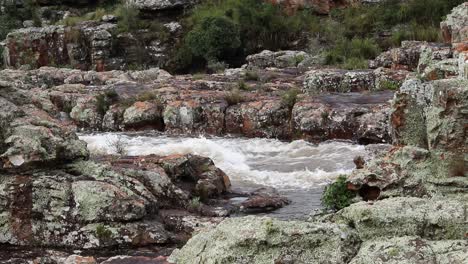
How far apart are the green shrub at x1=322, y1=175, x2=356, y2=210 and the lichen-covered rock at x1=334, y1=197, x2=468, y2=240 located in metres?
2.38

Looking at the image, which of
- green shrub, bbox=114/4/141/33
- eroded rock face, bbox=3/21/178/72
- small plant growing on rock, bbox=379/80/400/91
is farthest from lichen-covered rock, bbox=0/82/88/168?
green shrub, bbox=114/4/141/33

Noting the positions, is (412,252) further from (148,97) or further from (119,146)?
(148,97)

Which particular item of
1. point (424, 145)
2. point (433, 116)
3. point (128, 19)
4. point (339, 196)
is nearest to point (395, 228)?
point (433, 116)

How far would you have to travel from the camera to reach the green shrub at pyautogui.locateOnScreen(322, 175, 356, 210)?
7594 millimetres

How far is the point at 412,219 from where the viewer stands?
489 cm

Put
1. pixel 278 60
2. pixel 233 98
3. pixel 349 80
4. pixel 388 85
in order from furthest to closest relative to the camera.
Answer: pixel 278 60
pixel 349 80
pixel 388 85
pixel 233 98

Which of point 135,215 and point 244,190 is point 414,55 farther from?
point 135,215

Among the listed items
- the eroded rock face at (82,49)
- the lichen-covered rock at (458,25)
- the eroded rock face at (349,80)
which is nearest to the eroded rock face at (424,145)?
the lichen-covered rock at (458,25)

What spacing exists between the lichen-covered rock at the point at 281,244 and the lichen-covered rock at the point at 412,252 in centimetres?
16

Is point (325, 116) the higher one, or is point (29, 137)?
point (29, 137)

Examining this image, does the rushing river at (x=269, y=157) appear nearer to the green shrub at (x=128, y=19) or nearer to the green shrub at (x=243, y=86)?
the green shrub at (x=243, y=86)

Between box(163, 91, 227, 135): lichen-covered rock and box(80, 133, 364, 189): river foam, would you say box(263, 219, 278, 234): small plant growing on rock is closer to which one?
box(80, 133, 364, 189): river foam

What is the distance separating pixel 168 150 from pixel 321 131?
3946mm

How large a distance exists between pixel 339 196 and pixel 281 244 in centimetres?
306
